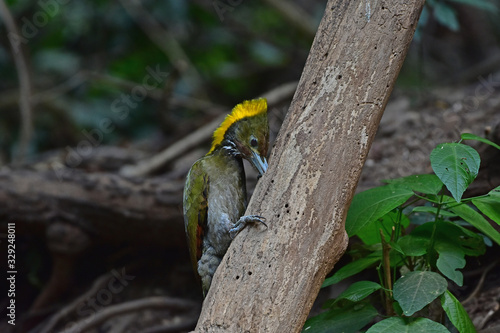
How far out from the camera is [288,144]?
7.33ft

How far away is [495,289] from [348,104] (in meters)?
1.43

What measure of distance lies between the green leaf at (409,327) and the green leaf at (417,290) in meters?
0.08

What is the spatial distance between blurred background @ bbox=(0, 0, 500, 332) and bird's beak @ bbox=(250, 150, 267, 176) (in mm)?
932

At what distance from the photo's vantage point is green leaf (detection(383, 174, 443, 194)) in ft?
7.29

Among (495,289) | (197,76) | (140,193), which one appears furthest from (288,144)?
(197,76)

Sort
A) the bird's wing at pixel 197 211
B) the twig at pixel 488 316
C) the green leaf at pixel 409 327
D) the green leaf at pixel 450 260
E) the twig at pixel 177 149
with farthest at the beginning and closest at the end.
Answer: the twig at pixel 177 149 → the bird's wing at pixel 197 211 → the twig at pixel 488 316 → the green leaf at pixel 450 260 → the green leaf at pixel 409 327

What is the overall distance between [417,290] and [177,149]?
10.6 ft

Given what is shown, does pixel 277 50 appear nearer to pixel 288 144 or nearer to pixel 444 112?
pixel 444 112

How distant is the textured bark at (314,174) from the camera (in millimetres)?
2014

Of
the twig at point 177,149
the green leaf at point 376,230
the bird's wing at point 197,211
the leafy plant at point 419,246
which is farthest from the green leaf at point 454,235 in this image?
the twig at point 177,149

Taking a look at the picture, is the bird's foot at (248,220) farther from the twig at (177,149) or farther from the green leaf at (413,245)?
the twig at (177,149)

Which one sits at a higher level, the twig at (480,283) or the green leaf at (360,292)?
the twig at (480,283)

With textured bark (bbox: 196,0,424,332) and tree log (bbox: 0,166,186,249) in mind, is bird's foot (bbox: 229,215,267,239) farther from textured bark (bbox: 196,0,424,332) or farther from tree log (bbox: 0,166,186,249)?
tree log (bbox: 0,166,186,249)

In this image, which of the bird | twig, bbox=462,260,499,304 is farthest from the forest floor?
the bird
